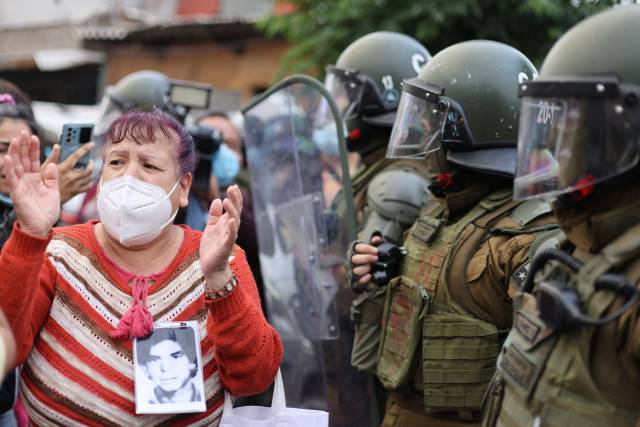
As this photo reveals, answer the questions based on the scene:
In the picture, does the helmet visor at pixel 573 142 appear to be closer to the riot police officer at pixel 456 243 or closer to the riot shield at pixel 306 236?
the riot police officer at pixel 456 243

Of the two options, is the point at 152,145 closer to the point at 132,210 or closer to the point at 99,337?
the point at 132,210

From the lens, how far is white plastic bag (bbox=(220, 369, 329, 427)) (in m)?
2.78

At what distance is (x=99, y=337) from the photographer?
271cm

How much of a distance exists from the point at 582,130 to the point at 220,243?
1076 millimetres

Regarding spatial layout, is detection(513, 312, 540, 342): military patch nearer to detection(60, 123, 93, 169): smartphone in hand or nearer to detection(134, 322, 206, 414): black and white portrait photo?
detection(134, 322, 206, 414): black and white portrait photo

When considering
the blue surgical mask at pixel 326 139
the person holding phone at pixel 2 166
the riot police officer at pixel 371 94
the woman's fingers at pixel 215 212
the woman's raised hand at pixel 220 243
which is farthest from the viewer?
the riot police officer at pixel 371 94

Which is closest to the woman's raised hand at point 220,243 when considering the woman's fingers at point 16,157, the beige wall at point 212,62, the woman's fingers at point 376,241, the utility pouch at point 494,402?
the woman's fingers at point 16,157

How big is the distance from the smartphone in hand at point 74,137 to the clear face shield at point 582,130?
7.12ft

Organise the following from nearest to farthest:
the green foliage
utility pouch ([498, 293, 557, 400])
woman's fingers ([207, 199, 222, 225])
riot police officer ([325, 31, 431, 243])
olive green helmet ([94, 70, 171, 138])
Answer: utility pouch ([498, 293, 557, 400]) < woman's fingers ([207, 199, 222, 225]) < riot police officer ([325, 31, 431, 243]) < olive green helmet ([94, 70, 171, 138]) < the green foliage

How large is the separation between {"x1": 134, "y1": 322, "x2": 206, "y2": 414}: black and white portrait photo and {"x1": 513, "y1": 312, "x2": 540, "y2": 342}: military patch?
99 centimetres

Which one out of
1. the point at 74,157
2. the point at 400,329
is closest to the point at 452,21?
the point at 74,157

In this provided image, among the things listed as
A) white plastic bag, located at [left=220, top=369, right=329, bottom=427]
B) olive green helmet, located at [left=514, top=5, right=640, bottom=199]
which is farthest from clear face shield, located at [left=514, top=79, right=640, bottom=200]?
white plastic bag, located at [left=220, top=369, right=329, bottom=427]

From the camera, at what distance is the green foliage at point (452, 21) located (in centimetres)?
834

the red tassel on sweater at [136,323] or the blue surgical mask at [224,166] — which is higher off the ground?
the red tassel on sweater at [136,323]
